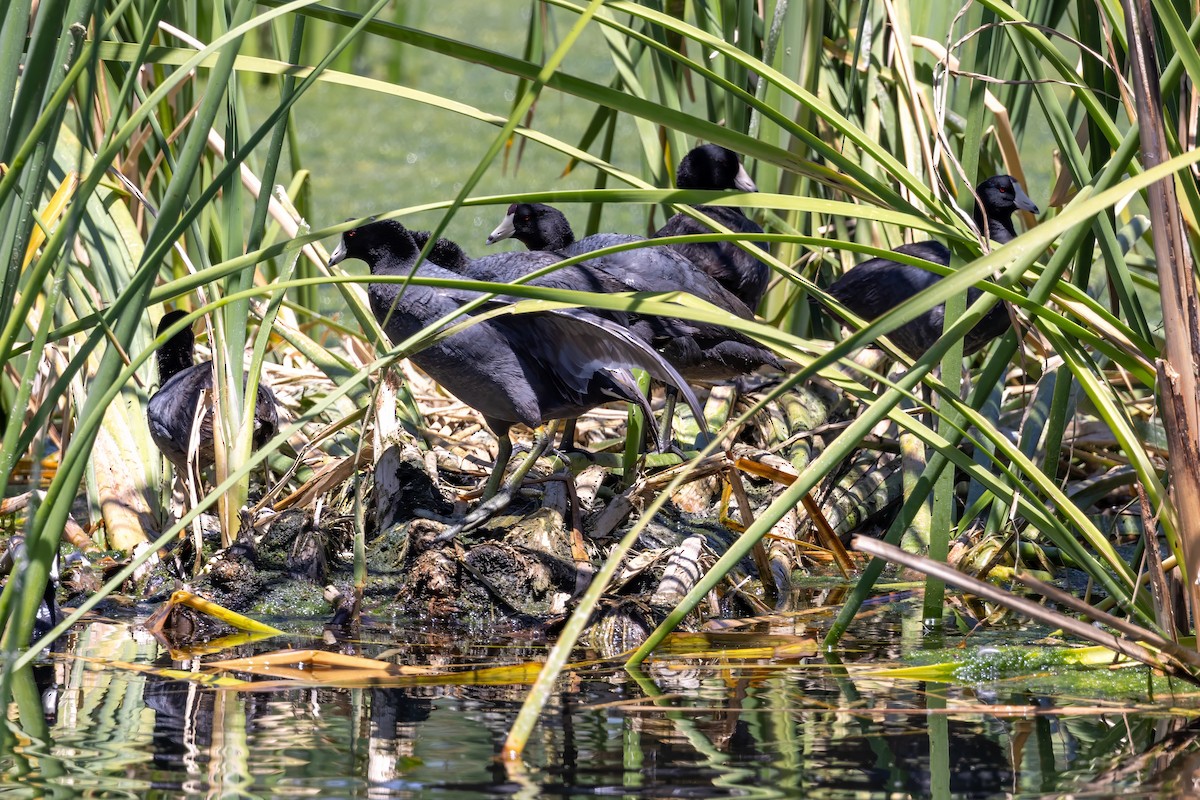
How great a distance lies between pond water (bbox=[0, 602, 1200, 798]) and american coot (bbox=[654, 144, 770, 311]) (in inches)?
76.3

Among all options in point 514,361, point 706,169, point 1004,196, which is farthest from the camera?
point 706,169

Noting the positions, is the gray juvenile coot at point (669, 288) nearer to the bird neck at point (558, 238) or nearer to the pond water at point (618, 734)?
the bird neck at point (558, 238)

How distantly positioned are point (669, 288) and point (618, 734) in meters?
2.03

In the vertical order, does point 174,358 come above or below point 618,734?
above

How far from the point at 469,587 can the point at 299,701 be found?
0.84 metres

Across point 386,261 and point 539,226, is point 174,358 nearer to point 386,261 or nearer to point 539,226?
point 386,261

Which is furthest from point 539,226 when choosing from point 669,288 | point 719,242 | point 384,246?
point 384,246

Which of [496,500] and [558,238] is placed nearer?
[496,500]

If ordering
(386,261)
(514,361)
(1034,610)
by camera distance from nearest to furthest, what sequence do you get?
(1034,610) < (514,361) < (386,261)

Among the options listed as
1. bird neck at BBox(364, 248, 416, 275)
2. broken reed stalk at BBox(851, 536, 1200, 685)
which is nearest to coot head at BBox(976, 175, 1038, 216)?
bird neck at BBox(364, 248, 416, 275)

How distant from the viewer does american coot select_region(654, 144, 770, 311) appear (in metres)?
4.04

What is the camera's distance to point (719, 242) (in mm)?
3951

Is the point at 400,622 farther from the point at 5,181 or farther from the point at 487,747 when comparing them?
the point at 5,181

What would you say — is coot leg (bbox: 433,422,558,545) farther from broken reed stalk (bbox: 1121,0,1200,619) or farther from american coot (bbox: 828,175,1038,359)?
broken reed stalk (bbox: 1121,0,1200,619)
